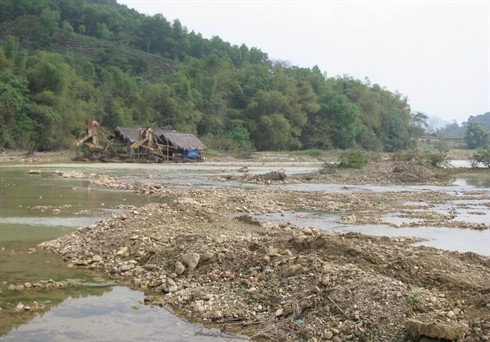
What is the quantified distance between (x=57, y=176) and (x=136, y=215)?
18.0 meters

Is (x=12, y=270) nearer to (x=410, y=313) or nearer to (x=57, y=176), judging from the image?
(x=410, y=313)

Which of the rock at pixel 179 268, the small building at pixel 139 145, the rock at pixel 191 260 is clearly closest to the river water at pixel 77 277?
the rock at pixel 179 268

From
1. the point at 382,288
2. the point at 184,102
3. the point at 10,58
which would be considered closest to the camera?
the point at 382,288

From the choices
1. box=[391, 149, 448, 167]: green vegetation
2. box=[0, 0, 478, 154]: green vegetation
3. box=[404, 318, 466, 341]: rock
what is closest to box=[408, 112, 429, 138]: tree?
box=[0, 0, 478, 154]: green vegetation

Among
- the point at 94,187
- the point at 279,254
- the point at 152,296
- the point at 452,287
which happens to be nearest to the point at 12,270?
the point at 152,296

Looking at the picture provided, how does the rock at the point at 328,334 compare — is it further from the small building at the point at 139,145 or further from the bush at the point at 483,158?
the bush at the point at 483,158

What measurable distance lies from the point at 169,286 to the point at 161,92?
56.9m

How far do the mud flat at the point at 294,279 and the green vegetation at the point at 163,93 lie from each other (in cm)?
3991

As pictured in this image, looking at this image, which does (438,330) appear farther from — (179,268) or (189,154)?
(189,154)

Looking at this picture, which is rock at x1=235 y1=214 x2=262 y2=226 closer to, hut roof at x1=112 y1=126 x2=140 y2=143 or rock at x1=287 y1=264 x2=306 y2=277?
rock at x1=287 y1=264 x2=306 y2=277

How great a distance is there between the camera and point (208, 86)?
7381 centimetres

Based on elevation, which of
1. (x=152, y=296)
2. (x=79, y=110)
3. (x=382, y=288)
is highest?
(x=79, y=110)

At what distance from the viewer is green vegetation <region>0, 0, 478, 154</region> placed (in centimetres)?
5112

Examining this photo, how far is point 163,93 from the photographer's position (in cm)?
6381
